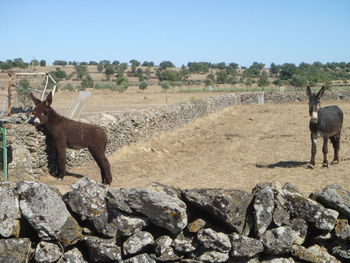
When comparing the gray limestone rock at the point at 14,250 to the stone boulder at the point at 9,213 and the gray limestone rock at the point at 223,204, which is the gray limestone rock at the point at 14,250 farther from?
the gray limestone rock at the point at 223,204

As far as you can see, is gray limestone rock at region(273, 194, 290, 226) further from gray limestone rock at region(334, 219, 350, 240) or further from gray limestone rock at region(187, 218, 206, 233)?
gray limestone rock at region(187, 218, 206, 233)

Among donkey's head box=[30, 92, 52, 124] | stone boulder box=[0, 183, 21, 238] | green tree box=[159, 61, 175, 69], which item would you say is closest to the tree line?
green tree box=[159, 61, 175, 69]

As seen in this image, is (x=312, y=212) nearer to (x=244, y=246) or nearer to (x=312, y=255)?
(x=312, y=255)

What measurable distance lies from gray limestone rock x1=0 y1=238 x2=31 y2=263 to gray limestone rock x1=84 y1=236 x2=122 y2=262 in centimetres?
69

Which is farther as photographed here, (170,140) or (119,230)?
(170,140)

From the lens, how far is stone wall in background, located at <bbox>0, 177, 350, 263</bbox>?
5430 millimetres

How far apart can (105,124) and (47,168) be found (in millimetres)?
3334

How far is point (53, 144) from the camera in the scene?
11.4 m

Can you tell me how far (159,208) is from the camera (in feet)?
18.0

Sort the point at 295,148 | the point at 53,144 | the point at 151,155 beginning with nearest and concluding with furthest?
the point at 53,144 → the point at 151,155 → the point at 295,148

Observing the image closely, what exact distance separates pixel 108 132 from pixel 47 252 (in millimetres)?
9317

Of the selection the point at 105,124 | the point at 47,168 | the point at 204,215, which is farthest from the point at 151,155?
the point at 204,215

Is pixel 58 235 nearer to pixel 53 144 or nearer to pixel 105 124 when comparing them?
pixel 53 144

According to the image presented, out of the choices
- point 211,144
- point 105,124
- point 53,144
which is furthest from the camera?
point 211,144
